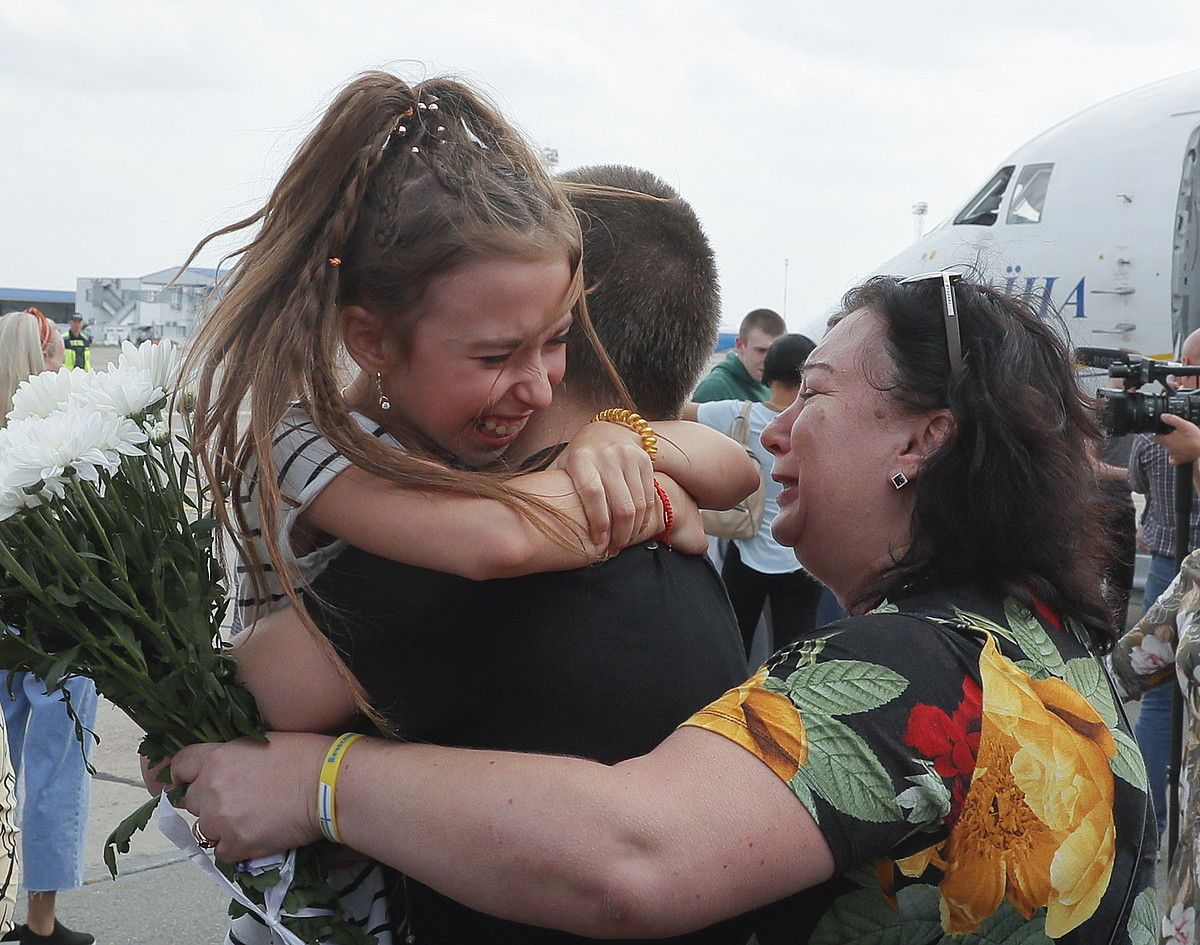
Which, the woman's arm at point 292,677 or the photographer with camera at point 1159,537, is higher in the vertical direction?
the woman's arm at point 292,677

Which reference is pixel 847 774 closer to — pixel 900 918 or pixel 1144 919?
pixel 900 918

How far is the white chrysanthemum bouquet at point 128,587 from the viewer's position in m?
1.47

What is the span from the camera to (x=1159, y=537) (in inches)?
232

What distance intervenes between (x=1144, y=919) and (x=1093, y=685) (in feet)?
0.98

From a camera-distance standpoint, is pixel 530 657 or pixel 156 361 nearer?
pixel 530 657

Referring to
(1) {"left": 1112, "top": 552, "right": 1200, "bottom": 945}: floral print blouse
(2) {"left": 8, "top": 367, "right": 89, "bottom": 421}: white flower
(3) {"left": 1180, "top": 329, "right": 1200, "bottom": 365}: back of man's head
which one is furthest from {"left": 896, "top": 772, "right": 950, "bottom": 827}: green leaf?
(3) {"left": 1180, "top": 329, "right": 1200, "bottom": 365}: back of man's head

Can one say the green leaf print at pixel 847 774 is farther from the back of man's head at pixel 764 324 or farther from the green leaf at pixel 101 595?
the back of man's head at pixel 764 324

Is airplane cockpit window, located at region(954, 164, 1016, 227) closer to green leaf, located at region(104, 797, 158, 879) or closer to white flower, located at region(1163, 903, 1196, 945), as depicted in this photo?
white flower, located at region(1163, 903, 1196, 945)

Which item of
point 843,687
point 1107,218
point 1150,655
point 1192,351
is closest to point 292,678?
point 843,687

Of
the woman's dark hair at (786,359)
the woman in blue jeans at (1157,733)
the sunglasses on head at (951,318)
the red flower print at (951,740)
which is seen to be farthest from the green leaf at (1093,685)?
the woman's dark hair at (786,359)

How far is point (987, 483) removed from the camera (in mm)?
1557

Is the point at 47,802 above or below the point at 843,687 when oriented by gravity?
below

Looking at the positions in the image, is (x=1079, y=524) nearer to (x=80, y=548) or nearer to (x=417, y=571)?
(x=417, y=571)

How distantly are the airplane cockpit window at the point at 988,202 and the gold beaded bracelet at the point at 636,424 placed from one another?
11680mm
